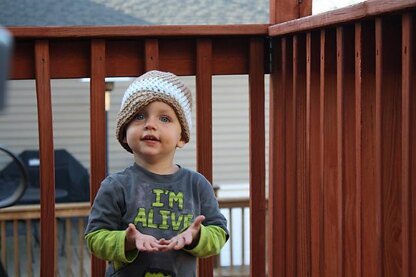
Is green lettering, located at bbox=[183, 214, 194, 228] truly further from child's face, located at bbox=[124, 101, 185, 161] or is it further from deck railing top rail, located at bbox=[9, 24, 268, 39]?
deck railing top rail, located at bbox=[9, 24, 268, 39]

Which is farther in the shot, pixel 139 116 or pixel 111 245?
pixel 139 116

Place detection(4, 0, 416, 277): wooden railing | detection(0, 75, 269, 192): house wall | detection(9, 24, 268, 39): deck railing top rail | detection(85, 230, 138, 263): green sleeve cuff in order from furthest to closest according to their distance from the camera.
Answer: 1. detection(0, 75, 269, 192): house wall
2. detection(9, 24, 268, 39): deck railing top rail
3. detection(85, 230, 138, 263): green sleeve cuff
4. detection(4, 0, 416, 277): wooden railing

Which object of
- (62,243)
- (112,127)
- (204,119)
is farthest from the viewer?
(112,127)

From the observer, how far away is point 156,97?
2256mm

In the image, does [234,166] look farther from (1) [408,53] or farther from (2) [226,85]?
(1) [408,53]

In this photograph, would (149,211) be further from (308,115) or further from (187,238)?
(308,115)

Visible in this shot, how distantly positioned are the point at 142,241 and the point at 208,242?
7.8 inches

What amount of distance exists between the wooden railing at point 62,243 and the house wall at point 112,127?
31.2 inches

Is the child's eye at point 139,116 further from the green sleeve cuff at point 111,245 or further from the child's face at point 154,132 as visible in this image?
the green sleeve cuff at point 111,245

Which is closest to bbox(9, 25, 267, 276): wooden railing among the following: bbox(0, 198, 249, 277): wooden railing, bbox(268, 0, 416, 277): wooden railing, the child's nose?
bbox(268, 0, 416, 277): wooden railing

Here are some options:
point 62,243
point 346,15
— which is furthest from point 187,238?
point 62,243

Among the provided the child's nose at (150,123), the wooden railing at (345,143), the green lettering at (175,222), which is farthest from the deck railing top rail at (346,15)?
the green lettering at (175,222)

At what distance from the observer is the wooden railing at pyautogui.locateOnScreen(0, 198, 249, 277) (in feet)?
20.2

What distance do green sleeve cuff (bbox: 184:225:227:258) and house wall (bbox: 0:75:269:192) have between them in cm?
684
